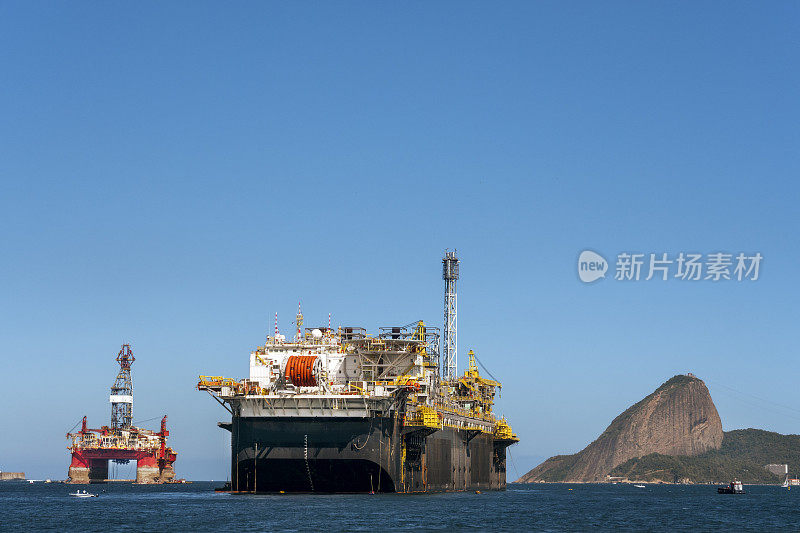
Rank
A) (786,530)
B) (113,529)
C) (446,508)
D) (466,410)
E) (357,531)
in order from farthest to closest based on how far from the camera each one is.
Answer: (466,410), (446,508), (786,530), (113,529), (357,531)

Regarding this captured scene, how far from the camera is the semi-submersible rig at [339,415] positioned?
80312 mm

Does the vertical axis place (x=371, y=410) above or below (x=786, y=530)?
above

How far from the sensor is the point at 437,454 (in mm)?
94188

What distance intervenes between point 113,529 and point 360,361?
31144mm

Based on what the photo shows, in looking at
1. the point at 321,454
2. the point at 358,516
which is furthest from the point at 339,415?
the point at 358,516

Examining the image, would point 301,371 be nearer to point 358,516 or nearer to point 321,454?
point 321,454

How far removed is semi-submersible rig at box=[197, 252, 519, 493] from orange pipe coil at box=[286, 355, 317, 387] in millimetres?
78

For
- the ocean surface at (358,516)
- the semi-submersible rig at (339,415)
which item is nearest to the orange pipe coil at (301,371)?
the semi-submersible rig at (339,415)

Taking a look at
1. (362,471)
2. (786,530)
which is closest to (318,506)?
(362,471)

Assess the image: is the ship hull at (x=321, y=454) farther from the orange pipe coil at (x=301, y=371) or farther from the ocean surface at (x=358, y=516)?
the orange pipe coil at (x=301, y=371)

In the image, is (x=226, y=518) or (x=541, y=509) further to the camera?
(x=541, y=509)

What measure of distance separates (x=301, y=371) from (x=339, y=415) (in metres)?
4.82

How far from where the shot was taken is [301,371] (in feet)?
270

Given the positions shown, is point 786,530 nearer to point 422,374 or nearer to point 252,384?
point 422,374
